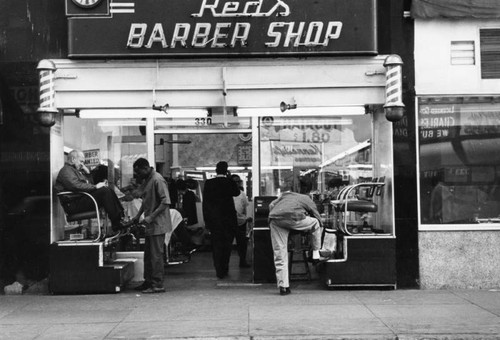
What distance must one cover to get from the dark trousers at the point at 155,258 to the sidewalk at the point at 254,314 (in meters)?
0.25

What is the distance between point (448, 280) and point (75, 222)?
18.1 feet

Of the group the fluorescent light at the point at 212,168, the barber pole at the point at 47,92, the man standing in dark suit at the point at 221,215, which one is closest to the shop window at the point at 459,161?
the man standing in dark suit at the point at 221,215

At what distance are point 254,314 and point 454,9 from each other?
5222mm

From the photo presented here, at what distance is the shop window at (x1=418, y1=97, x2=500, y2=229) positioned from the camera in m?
10.2

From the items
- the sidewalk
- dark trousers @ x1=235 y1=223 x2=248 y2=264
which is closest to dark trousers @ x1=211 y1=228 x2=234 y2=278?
the sidewalk

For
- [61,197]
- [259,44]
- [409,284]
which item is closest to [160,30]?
[259,44]

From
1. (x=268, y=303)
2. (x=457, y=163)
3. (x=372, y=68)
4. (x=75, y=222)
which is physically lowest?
(x=268, y=303)

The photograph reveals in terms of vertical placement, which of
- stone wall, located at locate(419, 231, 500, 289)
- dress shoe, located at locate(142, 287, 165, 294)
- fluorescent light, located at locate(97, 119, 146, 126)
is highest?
fluorescent light, located at locate(97, 119, 146, 126)

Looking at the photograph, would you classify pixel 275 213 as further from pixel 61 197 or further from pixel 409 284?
pixel 61 197

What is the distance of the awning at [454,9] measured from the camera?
32.8ft

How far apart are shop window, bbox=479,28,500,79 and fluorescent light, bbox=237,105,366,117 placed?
1.85 m

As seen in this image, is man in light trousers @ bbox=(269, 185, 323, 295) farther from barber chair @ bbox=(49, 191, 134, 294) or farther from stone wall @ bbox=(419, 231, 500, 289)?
barber chair @ bbox=(49, 191, 134, 294)

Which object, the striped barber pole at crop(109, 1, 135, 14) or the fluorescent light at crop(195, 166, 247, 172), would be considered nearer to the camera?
the striped barber pole at crop(109, 1, 135, 14)

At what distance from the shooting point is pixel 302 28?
991cm
